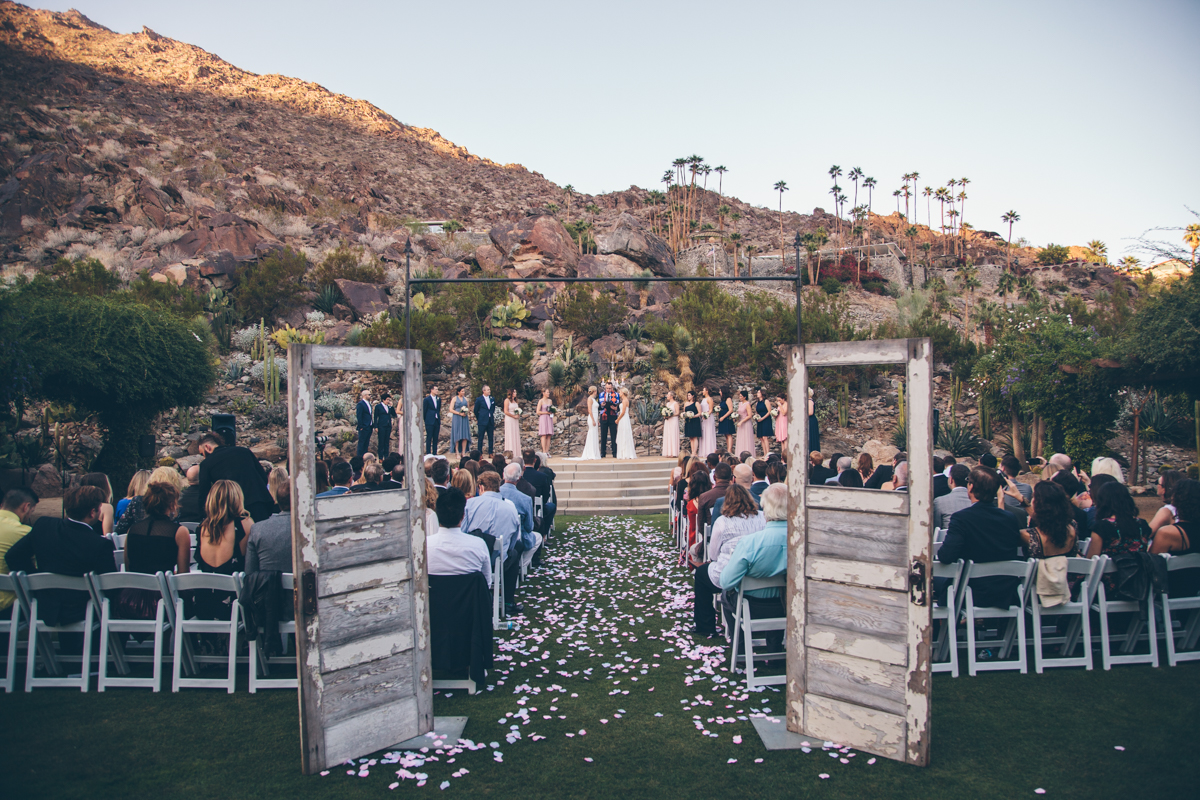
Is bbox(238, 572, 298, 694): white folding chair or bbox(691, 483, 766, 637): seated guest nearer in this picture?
bbox(238, 572, 298, 694): white folding chair

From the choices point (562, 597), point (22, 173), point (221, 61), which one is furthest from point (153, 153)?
point (562, 597)

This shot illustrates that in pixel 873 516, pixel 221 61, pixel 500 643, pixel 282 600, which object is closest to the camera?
pixel 873 516

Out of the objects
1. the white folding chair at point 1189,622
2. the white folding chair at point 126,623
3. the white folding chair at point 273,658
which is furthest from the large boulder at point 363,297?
the white folding chair at point 1189,622

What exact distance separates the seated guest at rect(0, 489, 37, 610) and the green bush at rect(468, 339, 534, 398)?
17.0 m

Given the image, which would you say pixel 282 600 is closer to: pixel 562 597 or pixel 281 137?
pixel 562 597

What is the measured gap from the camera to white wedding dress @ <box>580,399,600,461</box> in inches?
656

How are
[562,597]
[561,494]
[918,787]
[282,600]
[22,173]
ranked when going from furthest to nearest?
[22,173], [561,494], [562,597], [282,600], [918,787]

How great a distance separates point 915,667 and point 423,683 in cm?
277

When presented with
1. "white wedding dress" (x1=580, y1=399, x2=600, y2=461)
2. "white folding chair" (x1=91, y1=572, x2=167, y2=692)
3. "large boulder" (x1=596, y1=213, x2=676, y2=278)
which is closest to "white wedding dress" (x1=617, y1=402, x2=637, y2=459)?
"white wedding dress" (x1=580, y1=399, x2=600, y2=461)

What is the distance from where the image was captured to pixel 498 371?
2252cm

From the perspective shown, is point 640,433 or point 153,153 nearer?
point 640,433

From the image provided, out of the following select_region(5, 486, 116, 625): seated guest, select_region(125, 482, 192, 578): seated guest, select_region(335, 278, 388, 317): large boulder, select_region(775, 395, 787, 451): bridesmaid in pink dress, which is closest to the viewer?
select_region(5, 486, 116, 625): seated guest

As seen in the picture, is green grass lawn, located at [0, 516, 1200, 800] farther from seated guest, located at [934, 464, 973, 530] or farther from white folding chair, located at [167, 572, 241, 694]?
seated guest, located at [934, 464, 973, 530]

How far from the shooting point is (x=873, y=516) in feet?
11.6
